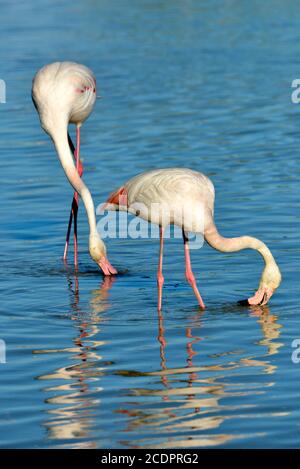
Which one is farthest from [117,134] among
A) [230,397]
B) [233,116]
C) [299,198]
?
[230,397]

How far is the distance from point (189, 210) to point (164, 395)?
238 centimetres

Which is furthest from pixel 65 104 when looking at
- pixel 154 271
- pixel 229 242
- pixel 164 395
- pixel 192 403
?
pixel 192 403

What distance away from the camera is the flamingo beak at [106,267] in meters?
9.91

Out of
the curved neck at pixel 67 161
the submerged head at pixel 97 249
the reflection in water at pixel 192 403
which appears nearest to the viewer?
the reflection in water at pixel 192 403

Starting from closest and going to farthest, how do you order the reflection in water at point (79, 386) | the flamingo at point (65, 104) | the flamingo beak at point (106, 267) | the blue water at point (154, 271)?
1. the reflection in water at point (79, 386)
2. the blue water at point (154, 271)
3. the flamingo beak at point (106, 267)
4. the flamingo at point (65, 104)

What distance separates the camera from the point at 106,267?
33.1 feet

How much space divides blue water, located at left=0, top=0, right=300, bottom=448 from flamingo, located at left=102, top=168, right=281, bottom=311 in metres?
0.20

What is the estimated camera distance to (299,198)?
12594mm

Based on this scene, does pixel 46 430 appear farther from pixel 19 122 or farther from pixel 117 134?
pixel 19 122

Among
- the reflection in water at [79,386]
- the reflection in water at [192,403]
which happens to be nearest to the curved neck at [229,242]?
the reflection in water at [79,386]

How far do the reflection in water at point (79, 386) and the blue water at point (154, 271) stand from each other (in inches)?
0.6

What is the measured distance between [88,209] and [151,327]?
5.53 feet

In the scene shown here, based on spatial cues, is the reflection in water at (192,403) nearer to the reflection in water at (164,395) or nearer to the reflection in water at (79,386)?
the reflection in water at (164,395)

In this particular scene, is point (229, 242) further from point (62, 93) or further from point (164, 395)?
point (62, 93)
